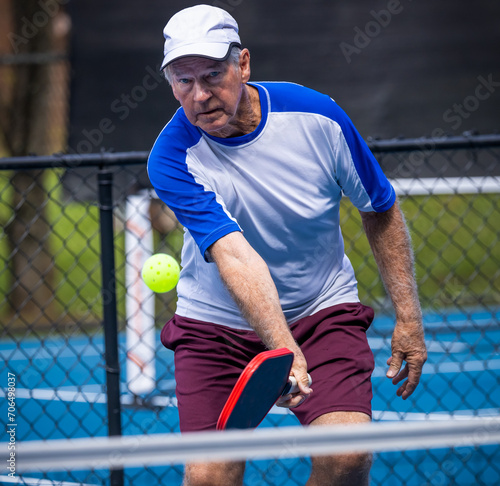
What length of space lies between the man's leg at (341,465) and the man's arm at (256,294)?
8.3 inches

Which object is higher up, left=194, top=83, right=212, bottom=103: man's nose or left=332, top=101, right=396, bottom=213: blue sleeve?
left=194, top=83, right=212, bottom=103: man's nose

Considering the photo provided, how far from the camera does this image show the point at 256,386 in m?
1.80

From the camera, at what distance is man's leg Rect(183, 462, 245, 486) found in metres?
2.00

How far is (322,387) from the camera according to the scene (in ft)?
6.99

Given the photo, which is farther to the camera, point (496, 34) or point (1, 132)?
point (1, 132)

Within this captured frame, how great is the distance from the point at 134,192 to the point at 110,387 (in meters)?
2.12

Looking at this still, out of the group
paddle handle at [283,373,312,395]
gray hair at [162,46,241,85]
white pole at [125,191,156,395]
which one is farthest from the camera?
white pole at [125,191,156,395]

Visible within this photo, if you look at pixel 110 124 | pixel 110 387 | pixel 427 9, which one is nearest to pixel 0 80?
pixel 110 124

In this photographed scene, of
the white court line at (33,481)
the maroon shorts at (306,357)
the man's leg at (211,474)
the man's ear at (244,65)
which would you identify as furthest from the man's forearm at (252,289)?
the white court line at (33,481)

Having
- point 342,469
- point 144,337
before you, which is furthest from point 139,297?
point 342,469

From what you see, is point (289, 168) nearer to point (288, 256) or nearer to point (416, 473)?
point (288, 256)

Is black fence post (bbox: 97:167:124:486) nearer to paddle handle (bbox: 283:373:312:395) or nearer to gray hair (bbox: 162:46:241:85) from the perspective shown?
gray hair (bbox: 162:46:241:85)

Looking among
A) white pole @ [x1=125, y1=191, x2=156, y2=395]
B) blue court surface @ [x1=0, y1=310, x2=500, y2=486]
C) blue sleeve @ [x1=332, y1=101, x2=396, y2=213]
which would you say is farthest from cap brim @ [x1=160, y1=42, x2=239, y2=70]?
white pole @ [x1=125, y1=191, x2=156, y2=395]

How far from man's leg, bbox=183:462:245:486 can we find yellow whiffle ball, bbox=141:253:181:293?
1105mm
